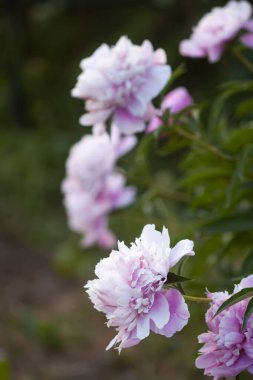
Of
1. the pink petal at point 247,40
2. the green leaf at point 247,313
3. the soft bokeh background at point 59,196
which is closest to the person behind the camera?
the green leaf at point 247,313

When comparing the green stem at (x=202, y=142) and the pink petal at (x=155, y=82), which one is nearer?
the pink petal at (x=155, y=82)

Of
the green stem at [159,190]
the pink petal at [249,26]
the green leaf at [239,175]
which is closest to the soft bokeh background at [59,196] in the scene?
the green stem at [159,190]

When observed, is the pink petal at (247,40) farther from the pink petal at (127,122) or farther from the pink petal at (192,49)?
the pink petal at (127,122)

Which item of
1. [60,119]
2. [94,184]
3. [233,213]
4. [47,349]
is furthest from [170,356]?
[60,119]

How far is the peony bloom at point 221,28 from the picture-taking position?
1.28 m

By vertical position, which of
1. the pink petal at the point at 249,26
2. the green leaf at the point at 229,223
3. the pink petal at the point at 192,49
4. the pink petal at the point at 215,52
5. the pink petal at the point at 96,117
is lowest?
the green leaf at the point at 229,223

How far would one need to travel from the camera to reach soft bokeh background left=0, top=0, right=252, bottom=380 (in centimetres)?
238

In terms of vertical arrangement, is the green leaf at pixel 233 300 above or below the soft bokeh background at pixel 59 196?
below

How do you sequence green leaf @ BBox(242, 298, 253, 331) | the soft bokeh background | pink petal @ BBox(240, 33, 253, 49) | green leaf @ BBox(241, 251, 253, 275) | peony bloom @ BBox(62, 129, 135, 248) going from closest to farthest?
green leaf @ BBox(242, 298, 253, 331) → green leaf @ BBox(241, 251, 253, 275) → pink petal @ BBox(240, 33, 253, 49) → peony bloom @ BBox(62, 129, 135, 248) → the soft bokeh background

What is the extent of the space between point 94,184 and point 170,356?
918 mm

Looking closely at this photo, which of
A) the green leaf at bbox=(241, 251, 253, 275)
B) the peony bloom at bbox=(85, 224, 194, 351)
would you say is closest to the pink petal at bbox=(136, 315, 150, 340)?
the peony bloom at bbox=(85, 224, 194, 351)

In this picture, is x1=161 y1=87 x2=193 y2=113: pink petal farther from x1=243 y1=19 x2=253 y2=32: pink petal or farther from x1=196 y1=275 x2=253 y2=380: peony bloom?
x1=196 y1=275 x2=253 y2=380: peony bloom

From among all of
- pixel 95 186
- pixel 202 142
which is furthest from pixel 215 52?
pixel 95 186

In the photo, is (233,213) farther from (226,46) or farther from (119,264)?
(119,264)
